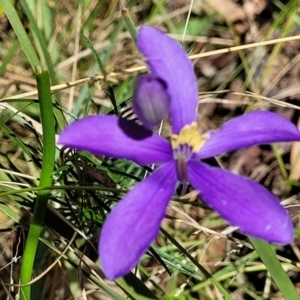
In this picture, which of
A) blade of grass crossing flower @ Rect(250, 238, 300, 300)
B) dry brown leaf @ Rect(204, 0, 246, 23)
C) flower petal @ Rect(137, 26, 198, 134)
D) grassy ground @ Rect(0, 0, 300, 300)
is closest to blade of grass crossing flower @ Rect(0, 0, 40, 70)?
grassy ground @ Rect(0, 0, 300, 300)

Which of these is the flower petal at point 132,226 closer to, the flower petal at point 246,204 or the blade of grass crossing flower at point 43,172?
the flower petal at point 246,204

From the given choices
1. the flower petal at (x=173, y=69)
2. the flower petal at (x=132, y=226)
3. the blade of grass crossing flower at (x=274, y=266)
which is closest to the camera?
the flower petal at (x=132, y=226)

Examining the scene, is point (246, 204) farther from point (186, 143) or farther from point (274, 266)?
point (274, 266)

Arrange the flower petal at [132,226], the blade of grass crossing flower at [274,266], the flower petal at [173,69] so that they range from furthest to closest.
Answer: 1. the blade of grass crossing flower at [274,266]
2. the flower petal at [173,69]
3. the flower petal at [132,226]

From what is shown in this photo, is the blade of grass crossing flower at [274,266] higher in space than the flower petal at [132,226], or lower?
lower

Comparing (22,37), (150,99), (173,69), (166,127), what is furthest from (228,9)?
(150,99)

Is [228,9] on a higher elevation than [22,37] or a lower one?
lower

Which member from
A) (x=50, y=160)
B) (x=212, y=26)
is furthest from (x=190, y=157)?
(x=212, y=26)

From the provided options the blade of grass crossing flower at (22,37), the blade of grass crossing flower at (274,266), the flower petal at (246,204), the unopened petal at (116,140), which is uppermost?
the blade of grass crossing flower at (22,37)

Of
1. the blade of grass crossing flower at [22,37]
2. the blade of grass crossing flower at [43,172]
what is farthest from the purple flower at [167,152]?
the blade of grass crossing flower at [22,37]
